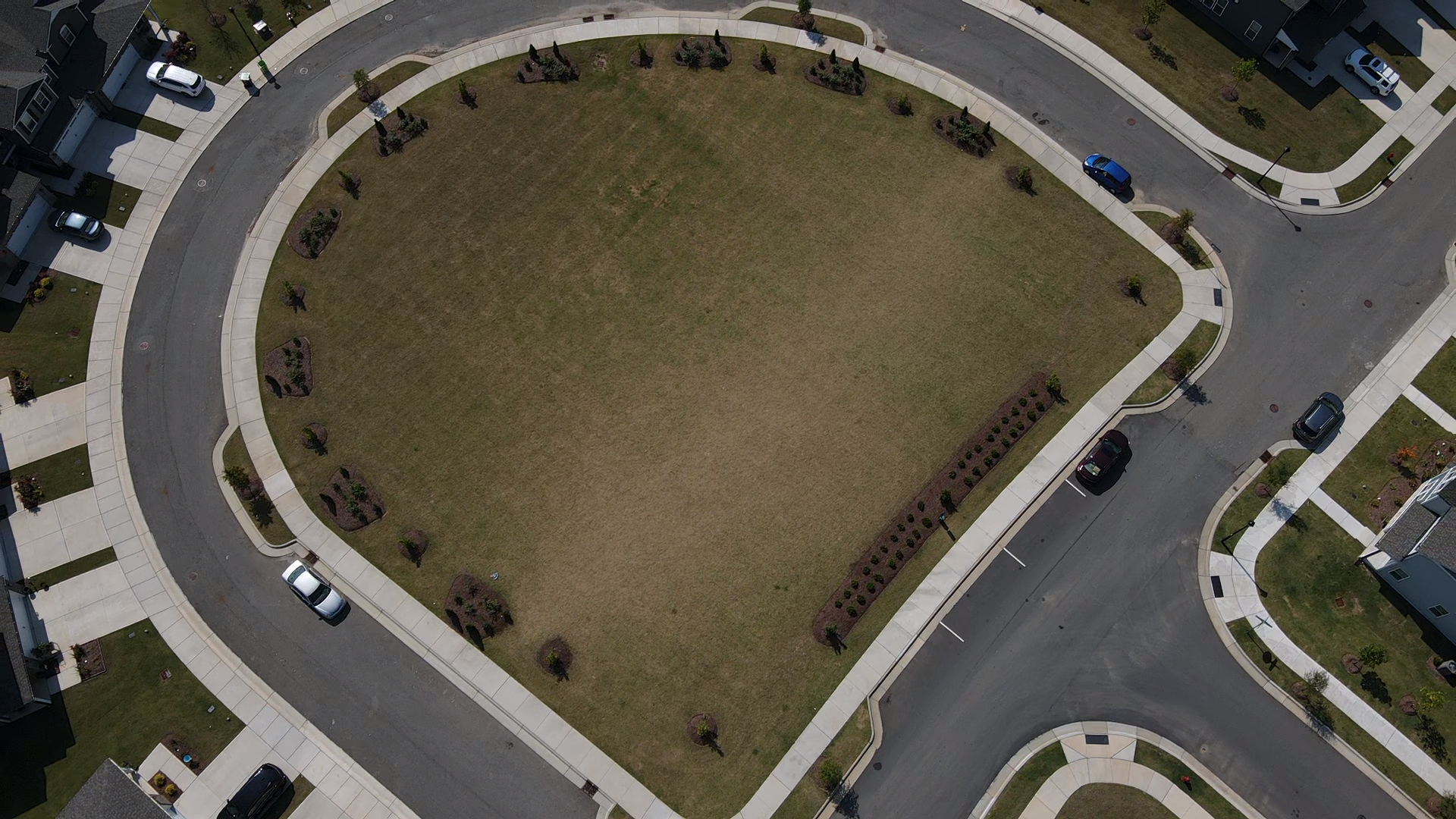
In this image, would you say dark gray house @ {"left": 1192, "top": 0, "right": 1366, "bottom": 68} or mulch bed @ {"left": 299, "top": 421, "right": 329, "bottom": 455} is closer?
mulch bed @ {"left": 299, "top": 421, "right": 329, "bottom": 455}

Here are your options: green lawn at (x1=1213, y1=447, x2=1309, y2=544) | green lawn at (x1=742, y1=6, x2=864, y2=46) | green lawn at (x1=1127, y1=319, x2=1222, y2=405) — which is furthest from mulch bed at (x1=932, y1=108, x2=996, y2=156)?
green lawn at (x1=1213, y1=447, x2=1309, y2=544)

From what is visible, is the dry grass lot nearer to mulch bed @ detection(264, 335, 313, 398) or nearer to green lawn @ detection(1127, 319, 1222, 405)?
mulch bed @ detection(264, 335, 313, 398)

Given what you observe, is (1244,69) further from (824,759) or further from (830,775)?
(830,775)

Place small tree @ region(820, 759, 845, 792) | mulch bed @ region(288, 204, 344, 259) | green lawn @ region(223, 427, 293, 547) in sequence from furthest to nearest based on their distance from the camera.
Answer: mulch bed @ region(288, 204, 344, 259) < green lawn @ region(223, 427, 293, 547) < small tree @ region(820, 759, 845, 792)

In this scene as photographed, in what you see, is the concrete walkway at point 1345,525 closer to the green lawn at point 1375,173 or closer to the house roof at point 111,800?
the green lawn at point 1375,173

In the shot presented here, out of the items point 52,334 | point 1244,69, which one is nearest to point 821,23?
point 1244,69

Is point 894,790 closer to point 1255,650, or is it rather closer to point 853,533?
point 853,533

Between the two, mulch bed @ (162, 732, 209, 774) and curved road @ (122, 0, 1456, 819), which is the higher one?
curved road @ (122, 0, 1456, 819)

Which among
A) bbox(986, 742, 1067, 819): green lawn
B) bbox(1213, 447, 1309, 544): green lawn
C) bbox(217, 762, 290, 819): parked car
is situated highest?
bbox(1213, 447, 1309, 544): green lawn
